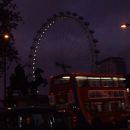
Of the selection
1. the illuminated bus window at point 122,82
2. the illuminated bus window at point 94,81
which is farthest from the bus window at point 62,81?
the illuminated bus window at point 122,82

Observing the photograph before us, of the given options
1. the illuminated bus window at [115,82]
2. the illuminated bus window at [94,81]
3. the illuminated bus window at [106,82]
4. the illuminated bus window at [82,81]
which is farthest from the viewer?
the illuminated bus window at [115,82]

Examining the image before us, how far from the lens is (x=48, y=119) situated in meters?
15.3

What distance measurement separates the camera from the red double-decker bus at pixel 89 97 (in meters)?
36.4

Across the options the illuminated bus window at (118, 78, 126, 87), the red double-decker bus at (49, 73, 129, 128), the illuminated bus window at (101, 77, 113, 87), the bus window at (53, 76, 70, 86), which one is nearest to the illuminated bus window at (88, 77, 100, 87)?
the red double-decker bus at (49, 73, 129, 128)

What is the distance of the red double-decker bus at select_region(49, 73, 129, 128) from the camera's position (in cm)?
3644

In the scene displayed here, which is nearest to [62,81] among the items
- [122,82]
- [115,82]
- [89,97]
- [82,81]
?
[82,81]

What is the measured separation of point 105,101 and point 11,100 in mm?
11147

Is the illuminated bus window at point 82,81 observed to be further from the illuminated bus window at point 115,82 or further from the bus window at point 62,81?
the illuminated bus window at point 115,82

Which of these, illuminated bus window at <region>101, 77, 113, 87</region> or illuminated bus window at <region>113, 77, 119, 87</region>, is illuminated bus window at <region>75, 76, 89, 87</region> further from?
illuminated bus window at <region>113, 77, 119, 87</region>

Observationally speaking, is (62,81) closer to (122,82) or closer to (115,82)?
(115,82)

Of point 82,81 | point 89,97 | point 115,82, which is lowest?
point 89,97

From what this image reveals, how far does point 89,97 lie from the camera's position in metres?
37.5

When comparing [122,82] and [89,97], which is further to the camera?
[122,82]

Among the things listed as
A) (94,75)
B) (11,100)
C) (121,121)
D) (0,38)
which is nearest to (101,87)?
(94,75)
